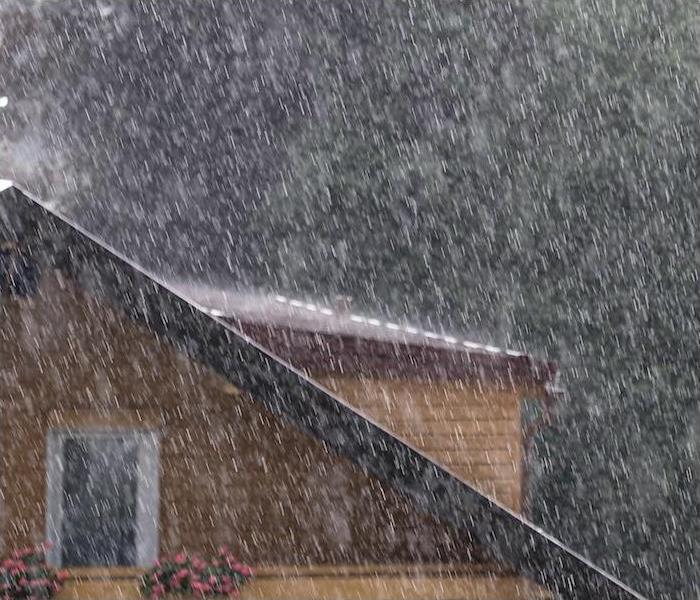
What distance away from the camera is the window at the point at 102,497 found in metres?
7.57

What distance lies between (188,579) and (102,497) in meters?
1.40

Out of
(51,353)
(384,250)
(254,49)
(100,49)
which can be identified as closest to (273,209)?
(384,250)

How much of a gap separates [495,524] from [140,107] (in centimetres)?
2211

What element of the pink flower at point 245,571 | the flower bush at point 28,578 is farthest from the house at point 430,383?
the flower bush at point 28,578

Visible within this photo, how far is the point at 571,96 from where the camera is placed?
24.8m

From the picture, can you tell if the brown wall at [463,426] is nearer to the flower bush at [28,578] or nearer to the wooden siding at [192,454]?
the wooden siding at [192,454]

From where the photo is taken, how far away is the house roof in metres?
9.21

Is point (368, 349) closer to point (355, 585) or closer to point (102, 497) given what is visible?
point (102, 497)

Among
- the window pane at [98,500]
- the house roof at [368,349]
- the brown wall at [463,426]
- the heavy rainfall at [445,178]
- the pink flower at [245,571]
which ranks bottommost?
the pink flower at [245,571]

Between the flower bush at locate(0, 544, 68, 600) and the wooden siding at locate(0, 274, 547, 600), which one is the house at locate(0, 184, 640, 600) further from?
the flower bush at locate(0, 544, 68, 600)

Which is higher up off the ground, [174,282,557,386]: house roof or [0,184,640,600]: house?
[174,282,557,386]: house roof

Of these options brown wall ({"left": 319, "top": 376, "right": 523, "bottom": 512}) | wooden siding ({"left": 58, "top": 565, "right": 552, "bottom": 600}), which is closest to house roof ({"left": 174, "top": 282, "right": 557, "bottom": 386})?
brown wall ({"left": 319, "top": 376, "right": 523, "bottom": 512})

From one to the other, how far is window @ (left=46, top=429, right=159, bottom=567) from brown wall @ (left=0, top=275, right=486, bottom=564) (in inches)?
3.2

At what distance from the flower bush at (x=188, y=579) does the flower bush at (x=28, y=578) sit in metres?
0.53
